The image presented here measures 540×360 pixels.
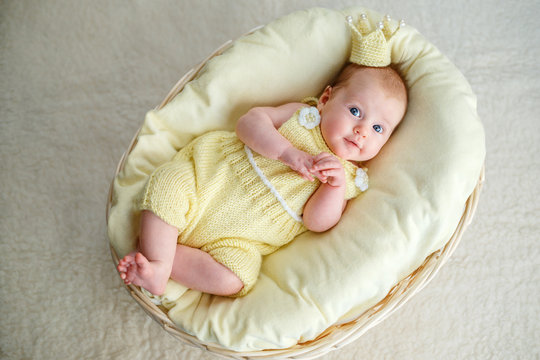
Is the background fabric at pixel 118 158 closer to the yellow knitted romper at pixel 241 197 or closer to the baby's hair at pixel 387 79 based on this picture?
the yellow knitted romper at pixel 241 197

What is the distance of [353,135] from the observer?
121 cm

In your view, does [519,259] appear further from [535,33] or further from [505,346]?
[535,33]

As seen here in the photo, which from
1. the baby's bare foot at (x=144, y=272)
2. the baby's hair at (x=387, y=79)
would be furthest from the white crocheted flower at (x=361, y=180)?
the baby's bare foot at (x=144, y=272)

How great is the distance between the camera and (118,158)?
66.2 inches

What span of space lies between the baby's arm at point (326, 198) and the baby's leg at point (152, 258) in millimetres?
366

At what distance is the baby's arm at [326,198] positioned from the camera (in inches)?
45.1

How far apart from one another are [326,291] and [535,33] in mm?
1436

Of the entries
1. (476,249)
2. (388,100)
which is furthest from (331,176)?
(476,249)

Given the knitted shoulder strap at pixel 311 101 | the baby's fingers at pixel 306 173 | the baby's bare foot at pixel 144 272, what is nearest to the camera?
the baby's bare foot at pixel 144 272

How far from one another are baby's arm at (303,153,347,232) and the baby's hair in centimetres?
27

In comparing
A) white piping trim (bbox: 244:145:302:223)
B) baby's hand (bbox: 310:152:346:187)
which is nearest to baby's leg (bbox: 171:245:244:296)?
white piping trim (bbox: 244:145:302:223)

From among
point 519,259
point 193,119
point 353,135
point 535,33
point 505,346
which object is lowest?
point 505,346

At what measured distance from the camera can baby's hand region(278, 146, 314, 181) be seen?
1.18 metres

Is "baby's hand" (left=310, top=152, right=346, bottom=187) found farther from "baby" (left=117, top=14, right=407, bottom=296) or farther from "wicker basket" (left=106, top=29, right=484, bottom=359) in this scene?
"wicker basket" (left=106, top=29, right=484, bottom=359)
